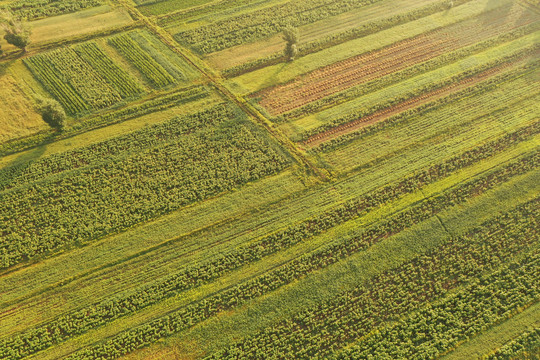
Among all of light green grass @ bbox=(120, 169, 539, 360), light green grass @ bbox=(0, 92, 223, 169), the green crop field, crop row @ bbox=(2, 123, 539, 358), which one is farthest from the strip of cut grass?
light green grass @ bbox=(120, 169, 539, 360)

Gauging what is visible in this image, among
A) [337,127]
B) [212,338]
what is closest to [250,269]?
[212,338]

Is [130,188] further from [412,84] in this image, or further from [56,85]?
[412,84]

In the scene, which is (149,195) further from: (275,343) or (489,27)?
(489,27)

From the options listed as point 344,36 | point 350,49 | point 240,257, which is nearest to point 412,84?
point 350,49

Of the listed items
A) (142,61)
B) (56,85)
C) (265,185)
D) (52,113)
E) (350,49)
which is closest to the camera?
(265,185)

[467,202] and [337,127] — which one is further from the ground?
[337,127]

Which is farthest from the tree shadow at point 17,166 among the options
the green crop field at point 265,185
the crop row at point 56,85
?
the crop row at point 56,85

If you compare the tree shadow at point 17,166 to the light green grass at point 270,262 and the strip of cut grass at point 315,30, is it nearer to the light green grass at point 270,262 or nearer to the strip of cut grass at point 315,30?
the light green grass at point 270,262
